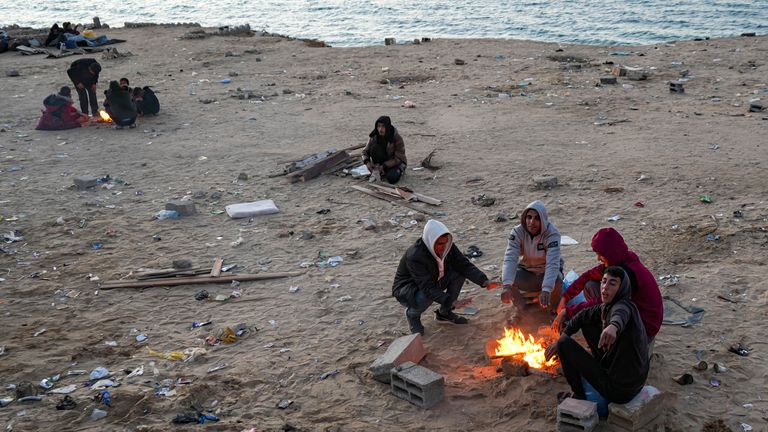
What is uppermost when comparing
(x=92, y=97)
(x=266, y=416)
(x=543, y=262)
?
(x=92, y=97)

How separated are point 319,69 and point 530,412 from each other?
1495 cm

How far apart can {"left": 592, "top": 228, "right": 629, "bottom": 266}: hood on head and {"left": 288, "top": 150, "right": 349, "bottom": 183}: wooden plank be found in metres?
6.10

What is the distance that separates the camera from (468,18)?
3994 cm

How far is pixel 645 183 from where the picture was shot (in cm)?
973

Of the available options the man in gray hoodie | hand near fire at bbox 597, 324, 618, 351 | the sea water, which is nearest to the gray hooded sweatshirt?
the man in gray hoodie

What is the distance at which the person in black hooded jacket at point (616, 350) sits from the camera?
182 inches

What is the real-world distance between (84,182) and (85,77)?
188 inches

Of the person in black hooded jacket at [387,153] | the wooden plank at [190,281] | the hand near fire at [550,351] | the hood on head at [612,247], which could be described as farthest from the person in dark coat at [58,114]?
the hood on head at [612,247]

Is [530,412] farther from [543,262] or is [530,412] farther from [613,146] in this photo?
[613,146]

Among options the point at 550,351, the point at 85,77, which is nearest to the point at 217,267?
the point at 550,351

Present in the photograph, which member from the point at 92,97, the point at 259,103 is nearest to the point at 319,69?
the point at 259,103

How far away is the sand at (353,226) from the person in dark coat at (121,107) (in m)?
0.36

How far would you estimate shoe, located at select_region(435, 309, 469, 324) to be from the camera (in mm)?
6473

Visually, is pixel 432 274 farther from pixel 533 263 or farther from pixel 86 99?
pixel 86 99
